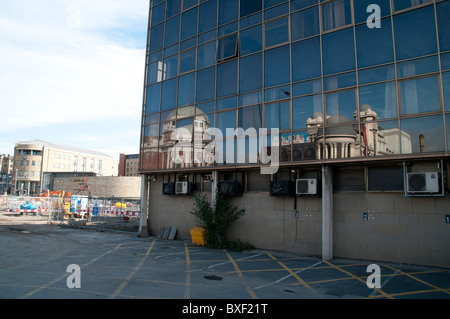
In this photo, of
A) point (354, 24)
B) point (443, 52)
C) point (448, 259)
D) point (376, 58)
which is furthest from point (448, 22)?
point (448, 259)

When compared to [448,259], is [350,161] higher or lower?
higher

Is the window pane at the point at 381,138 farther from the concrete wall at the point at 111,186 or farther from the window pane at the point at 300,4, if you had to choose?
the concrete wall at the point at 111,186

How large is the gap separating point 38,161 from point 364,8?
352 feet

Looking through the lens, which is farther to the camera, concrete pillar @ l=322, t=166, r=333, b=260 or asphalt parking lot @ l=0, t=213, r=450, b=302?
concrete pillar @ l=322, t=166, r=333, b=260

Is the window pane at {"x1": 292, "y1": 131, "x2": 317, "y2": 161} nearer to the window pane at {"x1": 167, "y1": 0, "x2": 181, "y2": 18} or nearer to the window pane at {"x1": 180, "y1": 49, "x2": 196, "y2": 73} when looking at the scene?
the window pane at {"x1": 180, "y1": 49, "x2": 196, "y2": 73}

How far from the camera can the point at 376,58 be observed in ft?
39.1

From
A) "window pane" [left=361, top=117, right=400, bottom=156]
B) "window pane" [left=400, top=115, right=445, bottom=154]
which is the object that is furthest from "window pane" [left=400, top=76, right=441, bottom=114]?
"window pane" [left=361, top=117, right=400, bottom=156]

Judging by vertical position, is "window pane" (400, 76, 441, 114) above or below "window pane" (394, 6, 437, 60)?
below

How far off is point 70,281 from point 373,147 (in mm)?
10819

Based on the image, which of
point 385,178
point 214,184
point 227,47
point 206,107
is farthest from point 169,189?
point 385,178

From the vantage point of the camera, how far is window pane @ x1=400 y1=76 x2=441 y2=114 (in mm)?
10728

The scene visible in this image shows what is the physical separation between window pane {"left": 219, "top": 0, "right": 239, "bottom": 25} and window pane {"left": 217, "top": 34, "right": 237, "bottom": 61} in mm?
1064
